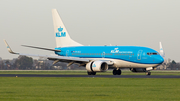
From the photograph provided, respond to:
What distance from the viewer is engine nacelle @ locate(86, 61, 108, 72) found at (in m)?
49.5

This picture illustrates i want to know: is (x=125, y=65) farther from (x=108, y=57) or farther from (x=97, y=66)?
(x=97, y=66)

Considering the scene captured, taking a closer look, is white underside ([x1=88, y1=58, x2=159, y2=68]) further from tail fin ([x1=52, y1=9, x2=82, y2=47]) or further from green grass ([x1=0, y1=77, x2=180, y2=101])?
green grass ([x1=0, y1=77, x2=180, y2=101])

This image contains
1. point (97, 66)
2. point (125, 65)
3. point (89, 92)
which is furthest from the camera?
point (125, 65)

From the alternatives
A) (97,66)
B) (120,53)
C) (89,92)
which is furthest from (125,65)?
(89,92)

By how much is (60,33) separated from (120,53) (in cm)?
1391

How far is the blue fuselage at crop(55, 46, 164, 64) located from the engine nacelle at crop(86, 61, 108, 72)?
203 cm

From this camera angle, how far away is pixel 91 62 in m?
51.2

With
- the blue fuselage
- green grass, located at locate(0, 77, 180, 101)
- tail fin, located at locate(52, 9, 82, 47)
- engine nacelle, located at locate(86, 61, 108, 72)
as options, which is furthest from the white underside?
green grass, located at locate(0, 77, 180, 101)

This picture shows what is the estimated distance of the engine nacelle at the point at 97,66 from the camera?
4947 cm

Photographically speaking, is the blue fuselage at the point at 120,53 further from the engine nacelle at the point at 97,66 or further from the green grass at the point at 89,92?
the green grass at the point at 89,92

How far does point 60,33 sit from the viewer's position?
6147 cm

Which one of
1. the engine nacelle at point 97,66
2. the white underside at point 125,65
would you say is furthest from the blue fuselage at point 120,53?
the engine nacelle at point 97,66

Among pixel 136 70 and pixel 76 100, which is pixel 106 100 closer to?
pixel 76 100

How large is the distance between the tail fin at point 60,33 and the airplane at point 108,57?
0.59ft
